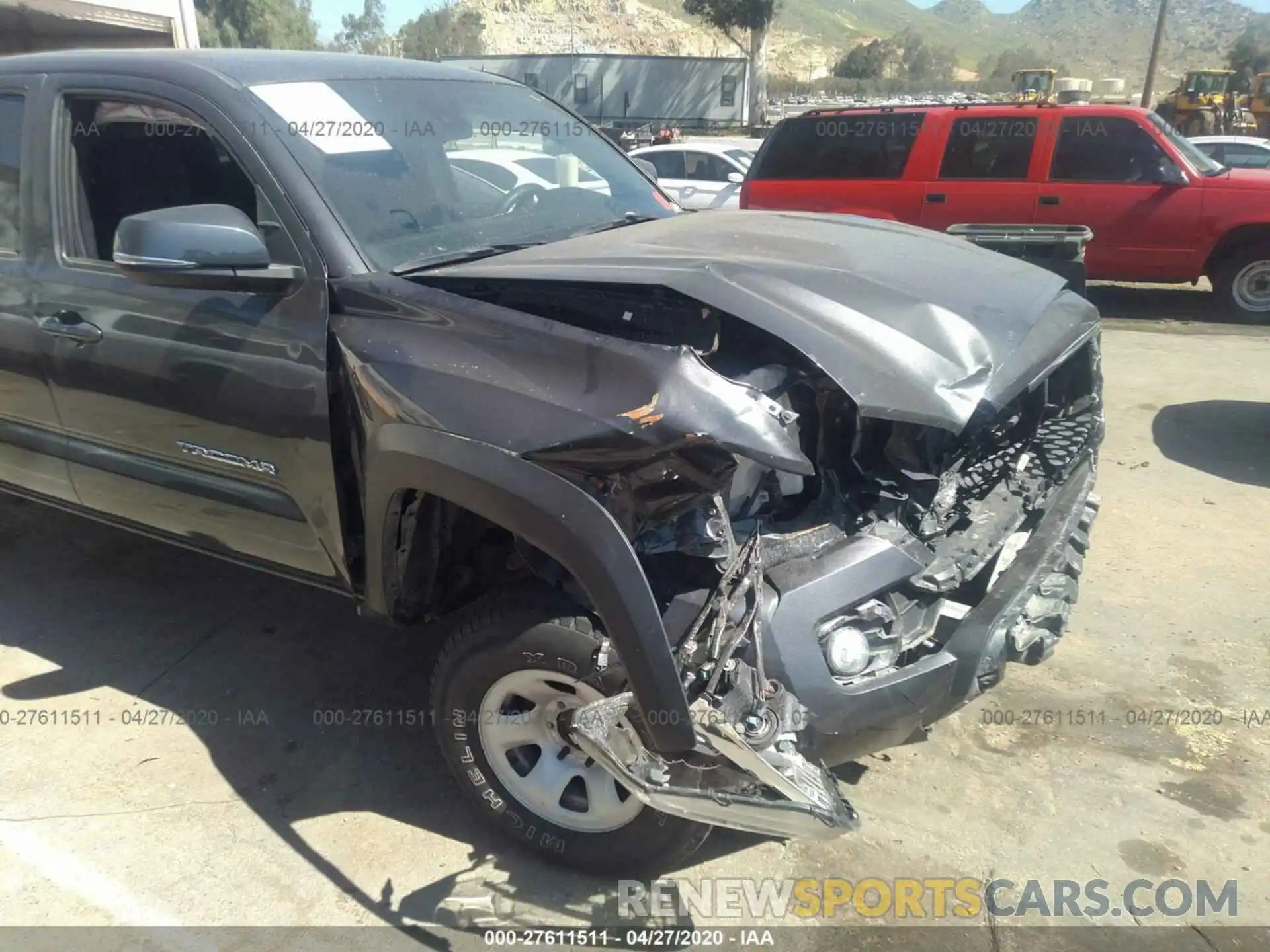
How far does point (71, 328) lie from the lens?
307 cm

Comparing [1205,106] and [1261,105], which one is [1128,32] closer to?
[1261,105]

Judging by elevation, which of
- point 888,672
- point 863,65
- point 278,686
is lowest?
point 278,686

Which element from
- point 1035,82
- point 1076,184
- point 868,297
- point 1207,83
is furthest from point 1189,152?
point 1207,83

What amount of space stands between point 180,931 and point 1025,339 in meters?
2.78

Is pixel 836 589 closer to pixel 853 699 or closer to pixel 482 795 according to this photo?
pixel 853 699

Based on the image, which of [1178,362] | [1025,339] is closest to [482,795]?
[1025,339]

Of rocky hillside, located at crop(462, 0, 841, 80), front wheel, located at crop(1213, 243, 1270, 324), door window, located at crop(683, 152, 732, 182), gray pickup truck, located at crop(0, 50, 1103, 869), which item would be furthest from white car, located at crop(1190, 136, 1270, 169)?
rocky hillside, located at crop(462, 0, 841, 80)

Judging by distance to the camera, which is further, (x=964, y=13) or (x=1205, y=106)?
(x=964, y=13)

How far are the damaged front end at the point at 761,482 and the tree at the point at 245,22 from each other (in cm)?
4600

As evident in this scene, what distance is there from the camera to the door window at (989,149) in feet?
28.5

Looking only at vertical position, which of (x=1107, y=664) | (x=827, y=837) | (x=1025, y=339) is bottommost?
(x=1107, y=664)

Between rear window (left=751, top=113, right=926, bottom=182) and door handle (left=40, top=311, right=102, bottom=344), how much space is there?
748 cm

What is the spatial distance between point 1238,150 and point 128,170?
11.8m

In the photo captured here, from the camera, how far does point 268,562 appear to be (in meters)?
2.99
